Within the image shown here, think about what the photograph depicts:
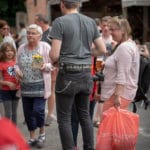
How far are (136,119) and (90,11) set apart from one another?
54.4 feet

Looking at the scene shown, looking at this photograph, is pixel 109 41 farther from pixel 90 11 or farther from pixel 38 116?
pixel 90 11

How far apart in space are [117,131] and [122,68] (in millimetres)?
621

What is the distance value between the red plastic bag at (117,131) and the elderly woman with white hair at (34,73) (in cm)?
128

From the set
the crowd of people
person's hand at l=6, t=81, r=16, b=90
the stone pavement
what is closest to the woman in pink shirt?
the crowd of people

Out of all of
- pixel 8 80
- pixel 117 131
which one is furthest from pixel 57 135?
pixel 117 131

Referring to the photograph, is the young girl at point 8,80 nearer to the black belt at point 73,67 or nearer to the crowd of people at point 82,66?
the crowd of people at point 82,66

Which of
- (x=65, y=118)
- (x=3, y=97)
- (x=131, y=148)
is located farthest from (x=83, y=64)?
(x=3, y=97)

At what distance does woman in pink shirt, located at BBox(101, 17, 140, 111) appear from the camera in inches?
197

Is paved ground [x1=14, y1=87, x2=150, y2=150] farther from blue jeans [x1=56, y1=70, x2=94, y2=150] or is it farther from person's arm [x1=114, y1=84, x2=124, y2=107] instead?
person's arm [x1=114, y1=84, x2=124, y2=107]

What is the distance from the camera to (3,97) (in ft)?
20.8

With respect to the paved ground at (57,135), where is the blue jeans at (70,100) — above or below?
above

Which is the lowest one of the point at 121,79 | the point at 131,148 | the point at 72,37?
the point at 131,148

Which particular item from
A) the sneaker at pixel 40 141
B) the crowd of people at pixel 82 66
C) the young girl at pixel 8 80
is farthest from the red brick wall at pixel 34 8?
the crowd of people at pixel 82 66

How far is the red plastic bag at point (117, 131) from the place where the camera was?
15.9 ft
